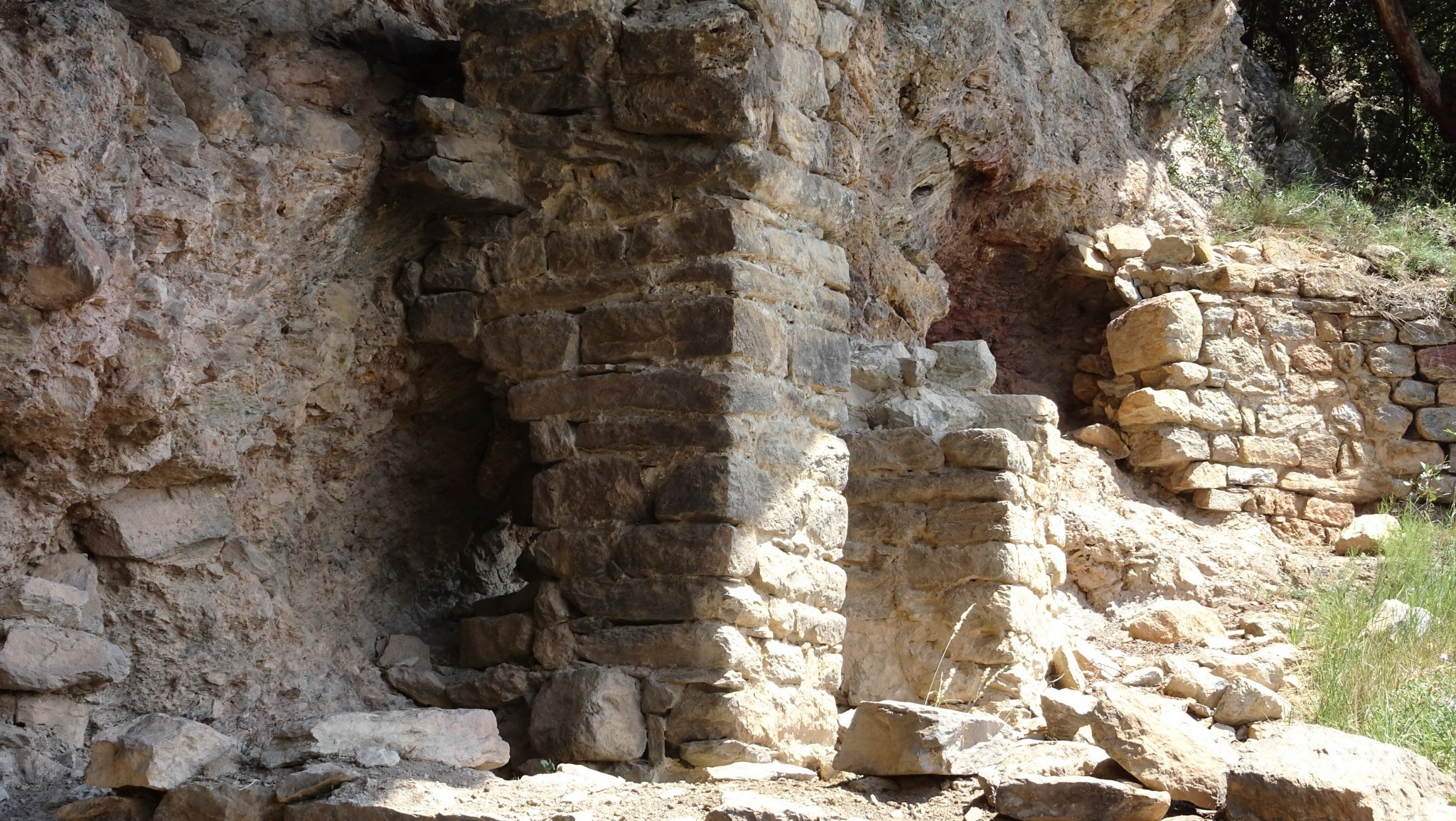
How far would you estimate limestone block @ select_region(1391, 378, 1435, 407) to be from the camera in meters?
8.43

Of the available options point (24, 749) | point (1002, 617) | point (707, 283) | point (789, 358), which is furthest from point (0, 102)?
point (1002, 617)

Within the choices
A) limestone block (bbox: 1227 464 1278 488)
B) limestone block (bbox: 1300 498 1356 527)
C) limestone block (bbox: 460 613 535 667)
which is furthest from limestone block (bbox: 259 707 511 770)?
limestone block (bbox: 1300 498 1356 527)

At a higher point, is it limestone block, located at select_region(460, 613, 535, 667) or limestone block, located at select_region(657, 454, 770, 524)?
limestone block, located at select_region(657, 454, 770, 524)

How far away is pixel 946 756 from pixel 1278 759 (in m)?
0.75

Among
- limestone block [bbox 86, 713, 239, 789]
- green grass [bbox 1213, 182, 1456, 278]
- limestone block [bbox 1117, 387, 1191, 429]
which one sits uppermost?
green grass [bbox 1213, 182, 1456, 278]

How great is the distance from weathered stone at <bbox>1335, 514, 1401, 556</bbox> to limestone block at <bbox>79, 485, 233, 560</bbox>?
6.23 meters

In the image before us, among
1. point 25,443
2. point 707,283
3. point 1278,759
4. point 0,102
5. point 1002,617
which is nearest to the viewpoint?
point 1278,759

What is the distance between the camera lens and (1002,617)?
5.32 m

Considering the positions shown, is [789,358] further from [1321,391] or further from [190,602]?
[1321,391]

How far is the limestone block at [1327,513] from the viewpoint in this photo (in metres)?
8.27

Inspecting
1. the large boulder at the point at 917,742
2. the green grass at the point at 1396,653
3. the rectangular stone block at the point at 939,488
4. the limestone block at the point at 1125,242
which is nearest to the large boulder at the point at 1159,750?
the large boulder at the point at 917,742

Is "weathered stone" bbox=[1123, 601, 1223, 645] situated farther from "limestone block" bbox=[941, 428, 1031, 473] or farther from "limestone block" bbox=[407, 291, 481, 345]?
"limestone block" bbox=[407, 291, 481, 345]

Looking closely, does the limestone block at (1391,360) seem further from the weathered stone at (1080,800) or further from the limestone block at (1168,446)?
the weathered stone at (1080,800)

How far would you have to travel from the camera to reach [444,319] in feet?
15.1
